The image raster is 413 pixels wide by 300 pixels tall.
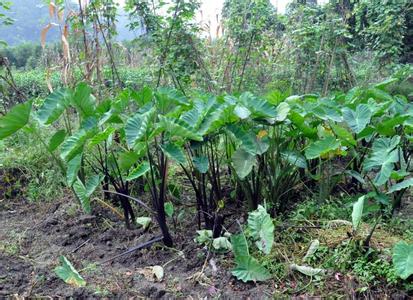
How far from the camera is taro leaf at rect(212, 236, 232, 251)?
223cm

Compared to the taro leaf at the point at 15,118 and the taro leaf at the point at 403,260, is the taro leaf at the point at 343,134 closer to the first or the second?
the taro leaf at the point at 403,260

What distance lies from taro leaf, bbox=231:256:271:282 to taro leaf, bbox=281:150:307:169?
2.07ft

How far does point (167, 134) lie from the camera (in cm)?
213

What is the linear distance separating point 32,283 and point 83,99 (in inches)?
39.3

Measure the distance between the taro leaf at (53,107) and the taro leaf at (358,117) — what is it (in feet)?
4.92

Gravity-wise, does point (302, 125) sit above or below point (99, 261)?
above

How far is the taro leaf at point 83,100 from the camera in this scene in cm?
240

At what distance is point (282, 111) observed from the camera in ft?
7.16

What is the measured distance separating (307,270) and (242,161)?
2.05ft

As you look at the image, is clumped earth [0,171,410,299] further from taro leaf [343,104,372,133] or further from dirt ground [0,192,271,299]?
taro leaf [343,104,372,133]

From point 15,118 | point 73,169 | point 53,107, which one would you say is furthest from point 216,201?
point 15,118

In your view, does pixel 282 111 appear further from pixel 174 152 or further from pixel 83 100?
pixel 83 100

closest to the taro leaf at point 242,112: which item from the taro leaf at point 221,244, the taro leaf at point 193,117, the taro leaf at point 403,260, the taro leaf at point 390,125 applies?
the taro leaf at point 193,117

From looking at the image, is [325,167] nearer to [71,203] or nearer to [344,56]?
Result: [71,203]
